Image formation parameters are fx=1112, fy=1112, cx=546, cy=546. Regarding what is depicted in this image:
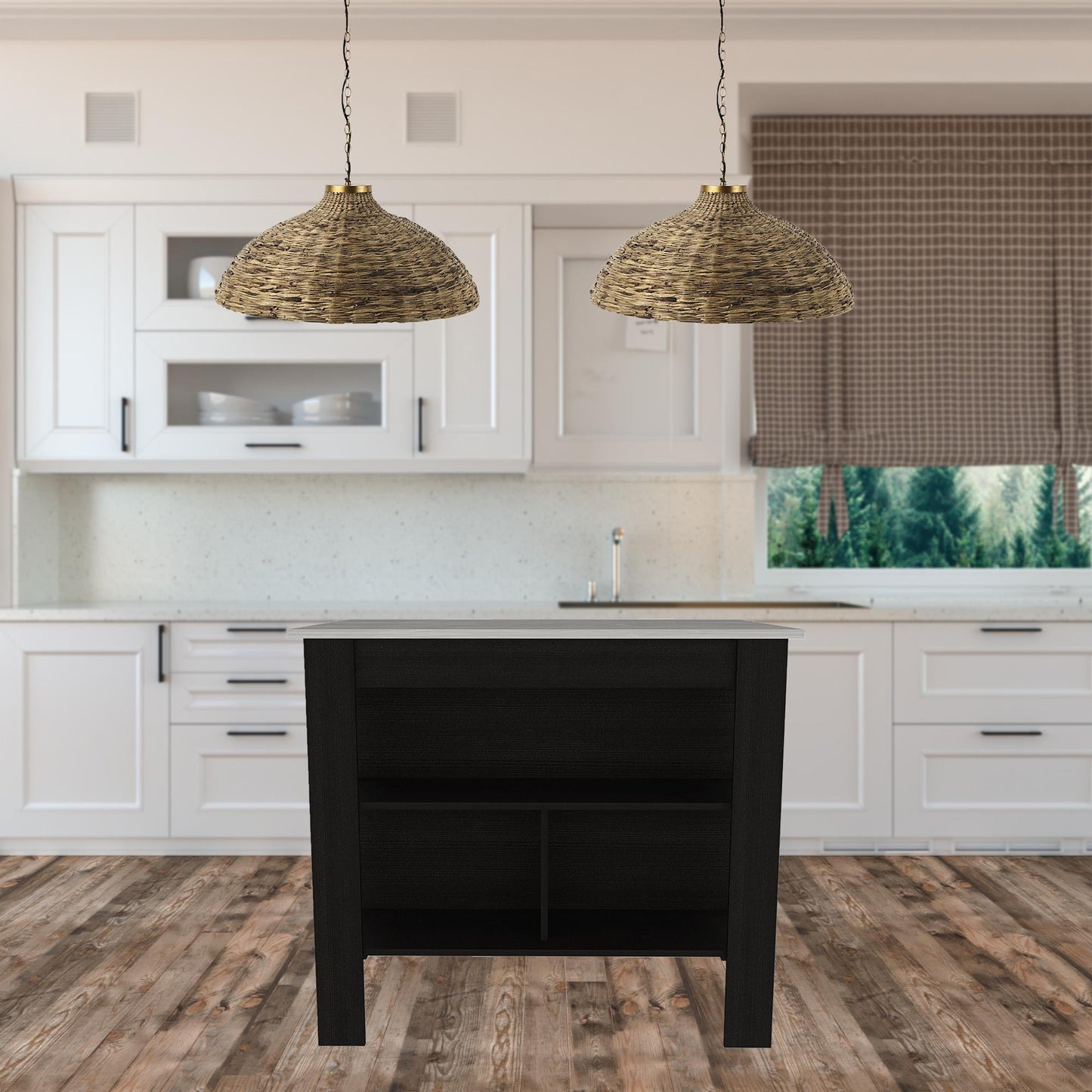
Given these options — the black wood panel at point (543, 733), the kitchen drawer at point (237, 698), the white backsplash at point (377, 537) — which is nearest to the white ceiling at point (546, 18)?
the white backsplash at point (377, 537)

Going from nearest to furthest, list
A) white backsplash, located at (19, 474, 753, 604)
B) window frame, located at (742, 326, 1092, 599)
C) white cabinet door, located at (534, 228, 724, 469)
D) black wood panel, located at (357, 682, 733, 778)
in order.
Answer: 1. black wood panel, located at (357, 682, 733, 778)
2. white cabinet door, located at (534, 228, 724, 469)
3. white backsplash, located at (19, 474, 753, 604)
4. window frame, located at (742, 326, 1092, 599)

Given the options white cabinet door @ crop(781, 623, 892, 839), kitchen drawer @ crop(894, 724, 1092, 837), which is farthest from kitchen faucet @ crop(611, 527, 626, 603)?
kitchen drawer @ crop(894, 724, 1092, 837)

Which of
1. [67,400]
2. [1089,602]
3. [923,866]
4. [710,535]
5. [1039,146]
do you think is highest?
[1039,146]

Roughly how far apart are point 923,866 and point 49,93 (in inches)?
157

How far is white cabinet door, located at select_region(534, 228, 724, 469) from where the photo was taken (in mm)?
4156

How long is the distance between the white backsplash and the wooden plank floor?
128cm

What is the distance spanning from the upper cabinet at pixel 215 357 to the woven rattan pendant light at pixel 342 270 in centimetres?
161

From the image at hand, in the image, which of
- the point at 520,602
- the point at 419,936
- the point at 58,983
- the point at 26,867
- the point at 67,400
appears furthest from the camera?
the point at 520,602

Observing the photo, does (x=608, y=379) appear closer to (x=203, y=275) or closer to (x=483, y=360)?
(x=483, y=360)

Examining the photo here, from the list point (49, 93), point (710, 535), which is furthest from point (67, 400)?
point (710, 535)

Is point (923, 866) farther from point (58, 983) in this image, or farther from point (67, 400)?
point (67, 400)

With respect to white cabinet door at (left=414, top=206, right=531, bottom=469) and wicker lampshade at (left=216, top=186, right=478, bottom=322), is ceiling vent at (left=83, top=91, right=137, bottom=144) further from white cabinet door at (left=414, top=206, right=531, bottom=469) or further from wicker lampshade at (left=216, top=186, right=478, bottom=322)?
wicker lampshade at (left=216, top=186, right=478, bottom=322)

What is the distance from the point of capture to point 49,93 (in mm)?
3912

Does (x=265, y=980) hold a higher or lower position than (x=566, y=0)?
lower
